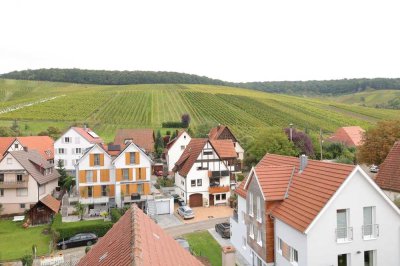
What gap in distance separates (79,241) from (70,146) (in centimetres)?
3784

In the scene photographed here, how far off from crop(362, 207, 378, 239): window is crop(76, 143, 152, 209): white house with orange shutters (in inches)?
1250

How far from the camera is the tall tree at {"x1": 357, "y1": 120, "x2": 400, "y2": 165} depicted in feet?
172

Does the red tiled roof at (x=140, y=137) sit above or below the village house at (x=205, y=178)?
above

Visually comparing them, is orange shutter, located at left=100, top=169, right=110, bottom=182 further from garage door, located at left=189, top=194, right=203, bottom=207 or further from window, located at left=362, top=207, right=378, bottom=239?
window, located at left=362, top=207, right=378, bottom=239

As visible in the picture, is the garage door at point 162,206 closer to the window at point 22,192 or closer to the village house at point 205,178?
the village house at point 205,178

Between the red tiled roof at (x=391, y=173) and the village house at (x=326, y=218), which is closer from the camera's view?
the village house at (x=326, y=218)

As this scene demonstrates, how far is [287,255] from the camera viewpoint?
24.1m

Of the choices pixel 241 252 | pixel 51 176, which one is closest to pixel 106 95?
pixel 51 176

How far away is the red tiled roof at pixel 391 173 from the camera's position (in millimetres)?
33894

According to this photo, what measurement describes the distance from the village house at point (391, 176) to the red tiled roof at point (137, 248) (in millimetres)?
24605

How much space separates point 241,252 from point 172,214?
17.5m

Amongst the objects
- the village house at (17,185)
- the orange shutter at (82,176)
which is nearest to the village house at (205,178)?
the orange shutter at (82,176)

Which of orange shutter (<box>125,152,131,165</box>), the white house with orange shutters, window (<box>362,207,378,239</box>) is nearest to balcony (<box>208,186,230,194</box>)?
the white house with orange shutters

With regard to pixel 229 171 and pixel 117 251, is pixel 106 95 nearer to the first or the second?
pixel 229 171
